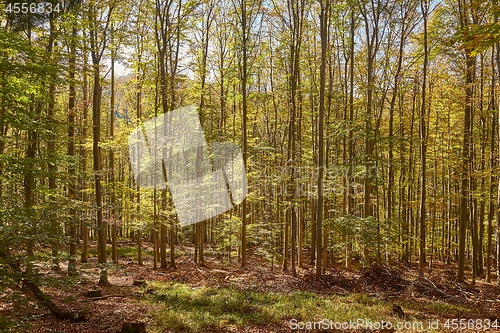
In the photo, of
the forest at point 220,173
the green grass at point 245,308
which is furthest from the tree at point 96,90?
the green grass at point 245,308

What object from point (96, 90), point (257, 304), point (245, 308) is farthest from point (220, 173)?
point (245, 308)

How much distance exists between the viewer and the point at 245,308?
9375 mm

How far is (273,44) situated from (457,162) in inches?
514

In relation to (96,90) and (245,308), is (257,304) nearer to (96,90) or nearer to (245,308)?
(245,308)

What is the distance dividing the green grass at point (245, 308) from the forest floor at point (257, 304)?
3cm

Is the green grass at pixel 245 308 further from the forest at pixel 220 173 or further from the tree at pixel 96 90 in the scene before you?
the tree at pixel 96 90

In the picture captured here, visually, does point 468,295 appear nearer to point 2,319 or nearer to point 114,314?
point 114,314

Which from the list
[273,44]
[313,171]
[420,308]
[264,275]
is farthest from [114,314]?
[273,44]

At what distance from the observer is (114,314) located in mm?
8719

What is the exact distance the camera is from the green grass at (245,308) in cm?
820

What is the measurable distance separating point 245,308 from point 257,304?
0.80 m

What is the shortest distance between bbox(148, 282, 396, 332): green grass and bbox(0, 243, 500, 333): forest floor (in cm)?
3

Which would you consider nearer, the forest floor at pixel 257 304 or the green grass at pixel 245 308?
the forest floor at pixel 257 304

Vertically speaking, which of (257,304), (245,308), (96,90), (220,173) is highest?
(96,90)
